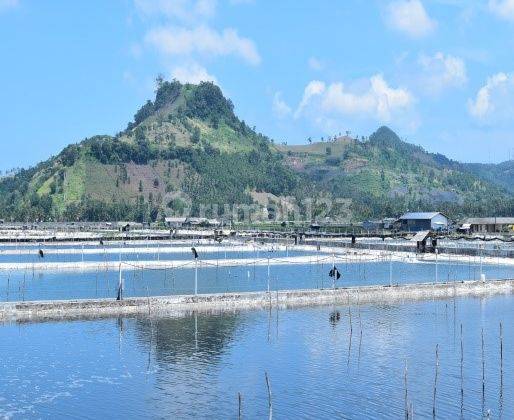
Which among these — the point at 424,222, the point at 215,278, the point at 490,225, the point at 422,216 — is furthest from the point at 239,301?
the point at 490,225

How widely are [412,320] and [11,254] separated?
310ft

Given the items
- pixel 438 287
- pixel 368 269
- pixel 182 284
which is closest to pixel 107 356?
pixel 438 287

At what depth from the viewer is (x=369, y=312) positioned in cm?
6159

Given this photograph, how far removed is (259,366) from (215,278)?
49885 mm

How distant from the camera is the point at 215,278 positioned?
93.4 metres

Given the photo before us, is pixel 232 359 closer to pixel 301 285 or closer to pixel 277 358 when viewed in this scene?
pixel 277 358

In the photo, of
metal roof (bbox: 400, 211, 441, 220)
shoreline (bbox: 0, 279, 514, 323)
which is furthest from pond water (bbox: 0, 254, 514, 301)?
metal roof (bbox: 400, 211, 441, 220)

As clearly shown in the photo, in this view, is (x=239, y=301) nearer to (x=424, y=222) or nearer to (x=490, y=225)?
(x=424, y=222)

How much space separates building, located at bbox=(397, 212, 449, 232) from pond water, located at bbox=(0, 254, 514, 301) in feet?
218

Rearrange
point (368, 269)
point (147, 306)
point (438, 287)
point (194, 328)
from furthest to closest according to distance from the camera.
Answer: point (368, 269) < point (438, 287) < point (147, 306) < point (194, 328)

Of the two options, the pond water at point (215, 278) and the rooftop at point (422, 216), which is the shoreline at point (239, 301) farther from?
the rooftop at point (422, 216)

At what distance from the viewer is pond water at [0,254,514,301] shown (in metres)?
78.5

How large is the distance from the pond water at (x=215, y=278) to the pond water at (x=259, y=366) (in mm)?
21397

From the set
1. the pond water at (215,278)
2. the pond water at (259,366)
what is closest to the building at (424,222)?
the pond water at (215,278)
